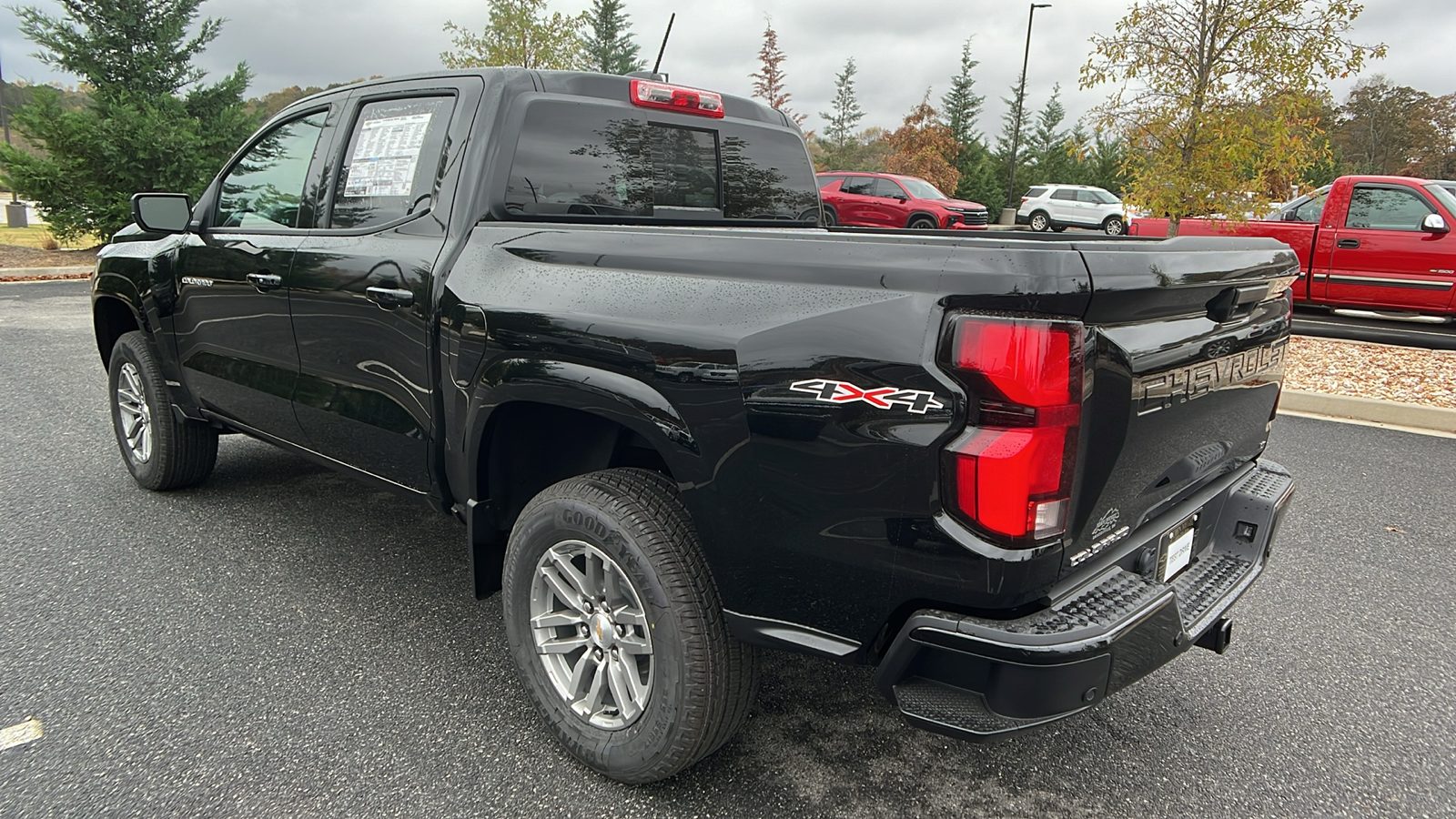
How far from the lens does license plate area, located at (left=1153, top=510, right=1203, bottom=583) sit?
2.24 metres

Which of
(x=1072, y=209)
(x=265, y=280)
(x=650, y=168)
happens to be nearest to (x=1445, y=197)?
(x=650, y=168)

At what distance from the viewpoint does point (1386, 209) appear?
1006 centimetres

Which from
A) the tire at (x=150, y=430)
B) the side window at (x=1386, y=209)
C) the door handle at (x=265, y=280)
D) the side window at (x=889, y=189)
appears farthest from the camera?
the side window at (x=889, y=189)

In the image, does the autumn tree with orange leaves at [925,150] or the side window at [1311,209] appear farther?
the autumn tree with orange leaves at [925,150]

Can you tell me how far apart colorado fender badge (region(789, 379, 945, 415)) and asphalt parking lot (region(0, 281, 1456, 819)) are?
1.12 metres

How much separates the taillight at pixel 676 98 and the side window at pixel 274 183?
1211 mm

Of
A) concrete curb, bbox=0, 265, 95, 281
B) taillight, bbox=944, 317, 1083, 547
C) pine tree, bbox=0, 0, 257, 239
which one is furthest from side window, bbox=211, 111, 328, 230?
pine tree, bbox=0, 0, 257, 239

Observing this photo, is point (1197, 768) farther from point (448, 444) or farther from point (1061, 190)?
point (1061, 190)

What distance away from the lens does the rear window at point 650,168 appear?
111 inches

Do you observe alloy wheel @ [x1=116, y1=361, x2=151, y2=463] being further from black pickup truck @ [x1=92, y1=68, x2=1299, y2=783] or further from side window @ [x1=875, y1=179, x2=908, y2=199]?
side window @ [x1=875, y1=179, x2=908, y2=199]

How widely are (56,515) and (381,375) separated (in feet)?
7.77

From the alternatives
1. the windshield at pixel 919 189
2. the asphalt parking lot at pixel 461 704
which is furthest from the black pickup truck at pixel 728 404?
the windshield at pixel 919 189

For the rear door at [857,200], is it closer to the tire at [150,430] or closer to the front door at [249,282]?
the tire at [150,430]

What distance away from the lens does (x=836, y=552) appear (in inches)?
74.1
